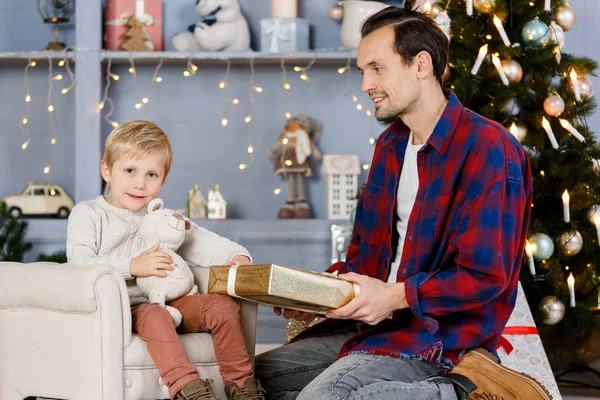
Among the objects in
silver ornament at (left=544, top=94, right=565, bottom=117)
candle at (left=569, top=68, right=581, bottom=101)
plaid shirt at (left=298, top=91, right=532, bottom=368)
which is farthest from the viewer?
candle at (left=569, top=68, right=581, bottom=101)

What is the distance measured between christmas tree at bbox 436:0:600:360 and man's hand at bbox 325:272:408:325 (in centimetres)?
137

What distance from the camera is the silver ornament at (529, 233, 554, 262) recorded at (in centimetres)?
300

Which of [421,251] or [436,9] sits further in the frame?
[436,9]

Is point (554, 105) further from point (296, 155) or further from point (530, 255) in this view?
point (296, 155)

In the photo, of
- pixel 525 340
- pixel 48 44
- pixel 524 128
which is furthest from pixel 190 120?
pixel 525 340

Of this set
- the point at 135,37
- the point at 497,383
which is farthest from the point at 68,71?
the point at 497,383

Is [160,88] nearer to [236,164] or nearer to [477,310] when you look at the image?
[236,164]

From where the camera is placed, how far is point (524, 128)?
3.06m

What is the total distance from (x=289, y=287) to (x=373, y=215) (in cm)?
50

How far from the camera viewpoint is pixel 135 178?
2205 millimetres

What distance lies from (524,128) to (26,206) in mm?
2333

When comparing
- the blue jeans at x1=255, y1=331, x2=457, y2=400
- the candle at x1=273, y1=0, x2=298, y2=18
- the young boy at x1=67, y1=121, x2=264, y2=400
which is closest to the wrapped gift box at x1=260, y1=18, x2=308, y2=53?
the candle at x1=273, y1=0, x2=298, y2=18

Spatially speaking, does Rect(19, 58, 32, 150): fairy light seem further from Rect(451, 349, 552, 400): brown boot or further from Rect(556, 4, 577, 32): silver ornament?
Rect(451, 349, 552, 400): brown boot

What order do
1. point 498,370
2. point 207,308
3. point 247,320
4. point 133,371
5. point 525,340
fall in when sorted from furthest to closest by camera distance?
point 525,340, point 247,320, point 207,308, point 133,371, point 498,370
